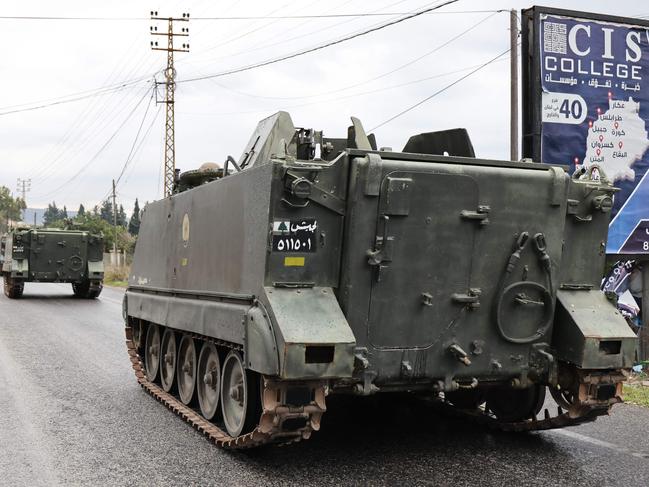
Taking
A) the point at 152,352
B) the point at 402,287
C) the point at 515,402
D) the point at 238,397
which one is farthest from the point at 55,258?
the point at 402,287

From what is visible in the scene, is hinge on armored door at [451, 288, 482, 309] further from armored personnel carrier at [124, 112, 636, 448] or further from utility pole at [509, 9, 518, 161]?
utility pole at [509, 9, 518, 161]

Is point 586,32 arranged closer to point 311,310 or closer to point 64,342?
point 311,310

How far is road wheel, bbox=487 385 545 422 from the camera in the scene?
22.5ft

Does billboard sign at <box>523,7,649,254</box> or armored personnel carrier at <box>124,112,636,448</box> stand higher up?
billboard sign at <box>523,7,649,254</box>

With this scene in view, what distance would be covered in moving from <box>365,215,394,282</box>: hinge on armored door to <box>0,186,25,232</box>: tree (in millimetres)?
101810

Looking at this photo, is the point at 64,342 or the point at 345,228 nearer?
the point at 345,228

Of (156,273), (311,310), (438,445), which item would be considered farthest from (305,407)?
(156,273)

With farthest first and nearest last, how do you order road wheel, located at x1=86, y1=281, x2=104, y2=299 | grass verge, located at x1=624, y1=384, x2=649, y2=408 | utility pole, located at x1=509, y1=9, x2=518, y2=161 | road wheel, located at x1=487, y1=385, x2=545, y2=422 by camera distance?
road wheel, located at x1=86, y1=281, x2=104, y2=299
utility pole, located at x1=509, y1=9, x2=518, y2=161
grass verge, located at x1=624, y1=384, x2=649, y2=408
road wheel, located at x1=487, y1=385, x2=545, y2=422

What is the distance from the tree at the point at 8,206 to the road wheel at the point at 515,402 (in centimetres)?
10083

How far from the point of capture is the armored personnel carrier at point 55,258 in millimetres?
25297

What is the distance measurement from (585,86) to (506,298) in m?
5.51

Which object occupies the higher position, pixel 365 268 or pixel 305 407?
pixel 365 268

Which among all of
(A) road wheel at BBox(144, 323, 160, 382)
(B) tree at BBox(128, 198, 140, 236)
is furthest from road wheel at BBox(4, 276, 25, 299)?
(B) tree at BBox(128, 198, 140, 236)

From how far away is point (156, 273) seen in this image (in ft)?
30.2
